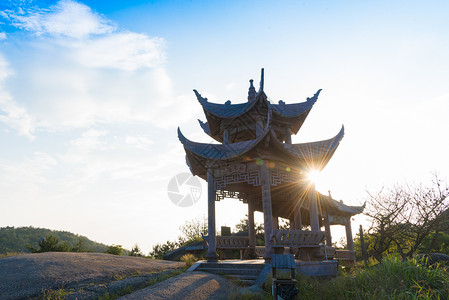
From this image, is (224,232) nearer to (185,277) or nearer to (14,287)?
(185,277)

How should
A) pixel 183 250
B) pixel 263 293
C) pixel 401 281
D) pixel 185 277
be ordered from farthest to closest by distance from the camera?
pixel 183 250 < pixel 185 277 < pixel 263 293 < pixel 401 281

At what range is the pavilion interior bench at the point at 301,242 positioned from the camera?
41.3 feet

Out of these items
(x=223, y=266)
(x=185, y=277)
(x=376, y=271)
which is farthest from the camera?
(x=223, y=266)

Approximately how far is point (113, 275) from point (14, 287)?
3.01 metres

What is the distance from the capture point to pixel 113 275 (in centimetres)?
1070

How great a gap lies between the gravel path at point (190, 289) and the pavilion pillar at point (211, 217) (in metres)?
3.09

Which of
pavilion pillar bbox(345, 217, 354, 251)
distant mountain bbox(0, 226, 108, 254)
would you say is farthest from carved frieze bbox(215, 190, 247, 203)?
Result: distant mountain bbox(0, 226, 108, 254)

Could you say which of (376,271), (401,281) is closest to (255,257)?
(376,271)

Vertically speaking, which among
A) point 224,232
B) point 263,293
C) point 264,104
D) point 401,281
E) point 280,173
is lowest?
point 263,293

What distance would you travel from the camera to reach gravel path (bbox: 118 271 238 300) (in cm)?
794

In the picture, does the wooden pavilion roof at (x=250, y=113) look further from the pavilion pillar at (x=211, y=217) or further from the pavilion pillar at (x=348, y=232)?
the pavilion pillar at (x=348, y=232)

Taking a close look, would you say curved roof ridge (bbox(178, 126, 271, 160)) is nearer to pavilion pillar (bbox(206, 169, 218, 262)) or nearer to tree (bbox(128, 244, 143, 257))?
pavilion pillar (bbox(206, 169, 218, 262))

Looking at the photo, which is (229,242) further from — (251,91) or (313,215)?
(251,91)

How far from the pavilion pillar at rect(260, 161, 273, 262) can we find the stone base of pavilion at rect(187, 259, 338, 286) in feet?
2.46
